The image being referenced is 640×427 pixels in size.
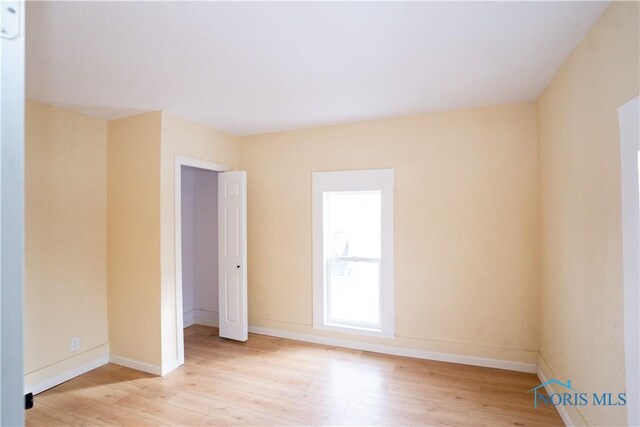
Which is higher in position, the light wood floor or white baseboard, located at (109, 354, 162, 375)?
white baseboard, located at (109, 354, 162, 375)

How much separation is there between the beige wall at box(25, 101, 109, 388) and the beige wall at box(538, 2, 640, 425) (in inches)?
164

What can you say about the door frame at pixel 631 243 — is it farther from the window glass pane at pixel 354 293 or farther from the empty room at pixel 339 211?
the window glass pane at pixel 354 293

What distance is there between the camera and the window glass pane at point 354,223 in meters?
3.63

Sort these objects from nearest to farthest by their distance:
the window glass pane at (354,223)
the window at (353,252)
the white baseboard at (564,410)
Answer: the white baseboard at (564,410), the window at (353,252), the window glass pane at (354,223)

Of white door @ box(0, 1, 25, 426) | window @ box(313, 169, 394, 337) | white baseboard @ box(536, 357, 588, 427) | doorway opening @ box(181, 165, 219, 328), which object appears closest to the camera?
white door @ box(0, 1, 25, 426)

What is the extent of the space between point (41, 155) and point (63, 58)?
123 cm

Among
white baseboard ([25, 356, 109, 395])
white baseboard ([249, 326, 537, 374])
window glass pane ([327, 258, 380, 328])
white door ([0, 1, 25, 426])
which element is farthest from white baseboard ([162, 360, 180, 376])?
white door ([0, 1, 25, 426])

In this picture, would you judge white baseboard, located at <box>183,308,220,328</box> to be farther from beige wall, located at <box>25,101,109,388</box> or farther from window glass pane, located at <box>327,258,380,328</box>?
window glass pane, located at <box>327,258,380,328</box>

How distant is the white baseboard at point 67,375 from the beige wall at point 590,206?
4.15 m

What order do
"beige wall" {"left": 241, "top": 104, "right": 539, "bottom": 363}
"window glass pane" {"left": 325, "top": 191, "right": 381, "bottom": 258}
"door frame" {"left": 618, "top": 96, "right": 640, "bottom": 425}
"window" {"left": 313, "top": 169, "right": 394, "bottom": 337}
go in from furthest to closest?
"window glass pane" {"left": 325, "top": 191, "right": 381, "bottom": 258}, "window" {"left": 313, "top": 169, "right": 394, "bottom": 337}, "beige wall" {"left": 241, "top": 104, "right": 539, "bottom": 363}, "door frame" {"left": 618, "top": 96, "right": 640, "bottom": 425}

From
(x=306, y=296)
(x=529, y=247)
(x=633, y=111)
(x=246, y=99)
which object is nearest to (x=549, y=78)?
(x=633, y=111)

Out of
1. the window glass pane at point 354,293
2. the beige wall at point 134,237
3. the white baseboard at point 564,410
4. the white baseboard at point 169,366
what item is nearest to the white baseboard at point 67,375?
the beige wall at point 134,237

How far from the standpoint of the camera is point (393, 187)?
11.3ft

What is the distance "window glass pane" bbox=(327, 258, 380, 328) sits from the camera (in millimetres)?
3646
